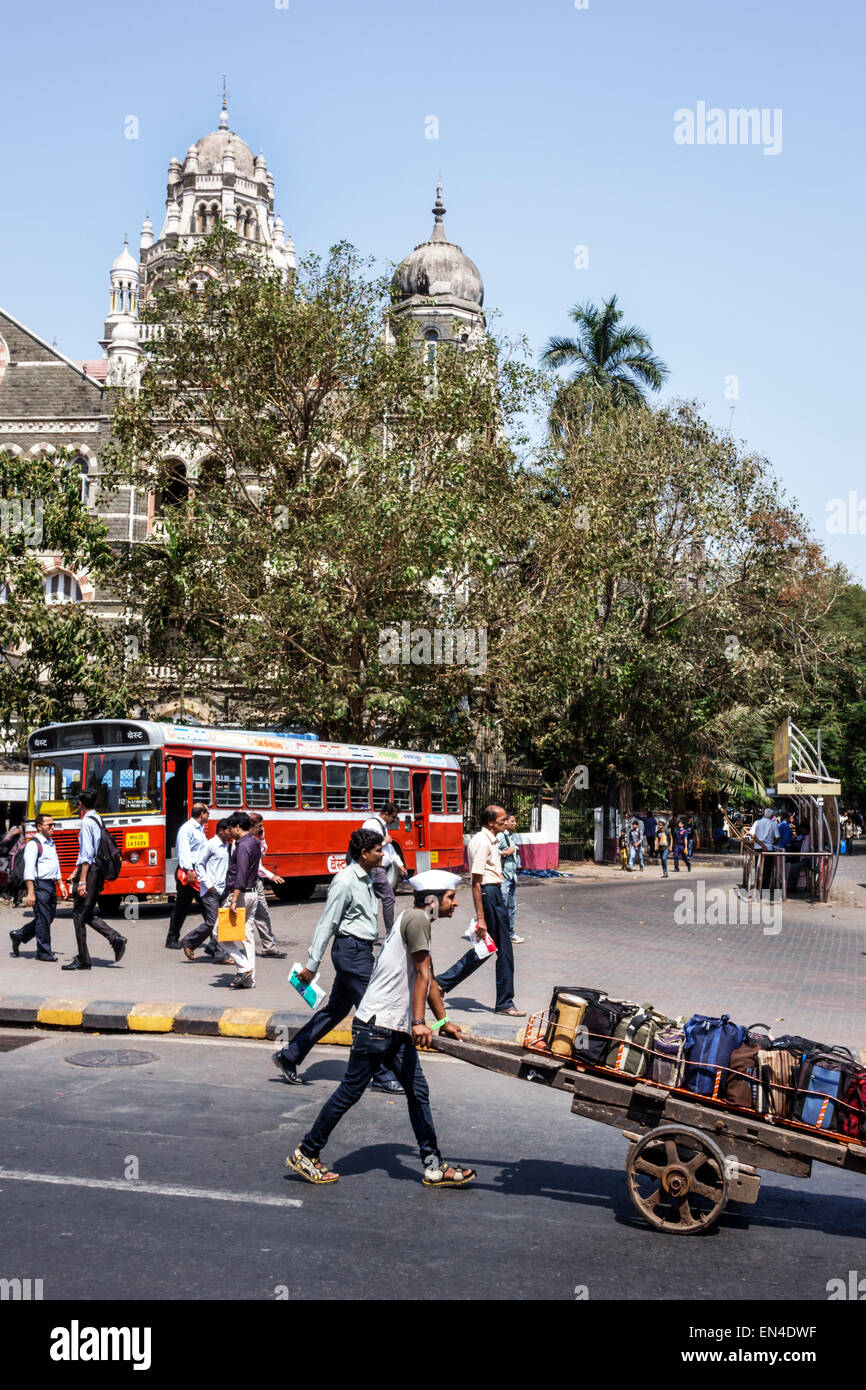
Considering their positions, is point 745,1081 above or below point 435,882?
below

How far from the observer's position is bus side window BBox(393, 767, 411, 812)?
2559 cm

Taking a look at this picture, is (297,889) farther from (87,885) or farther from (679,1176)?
(679,1176)

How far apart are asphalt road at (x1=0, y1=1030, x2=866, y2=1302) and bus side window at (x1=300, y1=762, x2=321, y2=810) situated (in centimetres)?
1439

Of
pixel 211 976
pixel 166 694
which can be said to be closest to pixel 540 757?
pixel 166 694

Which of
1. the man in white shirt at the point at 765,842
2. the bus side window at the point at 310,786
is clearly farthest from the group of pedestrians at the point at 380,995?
the man in white shirt at the point at 765,842

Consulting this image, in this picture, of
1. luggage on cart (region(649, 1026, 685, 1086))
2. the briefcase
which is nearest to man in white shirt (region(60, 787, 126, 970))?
the briefcase

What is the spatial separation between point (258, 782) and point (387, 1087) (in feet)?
44.4

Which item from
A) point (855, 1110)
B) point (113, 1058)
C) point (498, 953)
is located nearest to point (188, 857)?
point (498, 953)

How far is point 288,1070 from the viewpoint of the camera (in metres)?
8.56

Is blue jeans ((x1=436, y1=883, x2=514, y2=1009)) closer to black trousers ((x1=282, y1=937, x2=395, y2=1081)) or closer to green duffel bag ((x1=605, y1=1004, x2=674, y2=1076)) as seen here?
black trousers ((x1=282, y1=937, x2=395, y2=1081))

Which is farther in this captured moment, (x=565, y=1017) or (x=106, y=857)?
(x=106, y=857)

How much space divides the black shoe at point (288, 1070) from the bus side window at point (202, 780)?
12140mm
